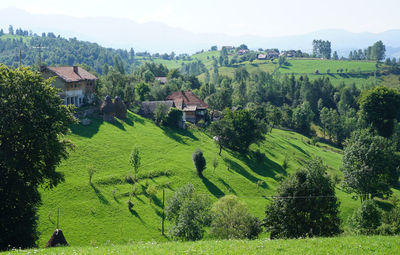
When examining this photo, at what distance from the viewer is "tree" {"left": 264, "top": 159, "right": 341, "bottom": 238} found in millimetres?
30422

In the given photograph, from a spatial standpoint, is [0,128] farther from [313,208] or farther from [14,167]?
[313,208]

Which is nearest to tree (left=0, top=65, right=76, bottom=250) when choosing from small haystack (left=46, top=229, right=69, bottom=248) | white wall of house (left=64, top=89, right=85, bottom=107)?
small haystack (left=46, top=229, right=69, bottom=248)

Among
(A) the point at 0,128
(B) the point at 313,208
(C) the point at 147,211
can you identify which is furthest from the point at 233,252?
(C) the point at 147,211

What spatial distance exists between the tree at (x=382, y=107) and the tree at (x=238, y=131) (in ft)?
89.9

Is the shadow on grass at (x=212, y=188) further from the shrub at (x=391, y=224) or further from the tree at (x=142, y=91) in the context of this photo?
the tree at (x=142, y=91)

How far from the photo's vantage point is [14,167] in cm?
2461

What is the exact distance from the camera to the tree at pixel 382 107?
77.0 m

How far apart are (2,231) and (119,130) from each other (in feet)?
139

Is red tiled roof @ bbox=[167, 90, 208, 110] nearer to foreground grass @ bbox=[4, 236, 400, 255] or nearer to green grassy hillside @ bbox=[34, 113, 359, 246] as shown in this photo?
green grassy hillside @ bbox=[34, 113, 359, 246]

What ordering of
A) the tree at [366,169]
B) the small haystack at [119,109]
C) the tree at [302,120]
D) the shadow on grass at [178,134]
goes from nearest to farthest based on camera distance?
the tree at [366,169] < the shadow on grass at [178,134] < the small haystack at [119,109] < the tree at [302,120]

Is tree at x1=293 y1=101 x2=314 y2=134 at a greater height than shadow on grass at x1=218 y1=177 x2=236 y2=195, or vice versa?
tree at x1=293 y1=101 x2=314 y2=134

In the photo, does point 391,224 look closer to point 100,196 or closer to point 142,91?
point 100,196

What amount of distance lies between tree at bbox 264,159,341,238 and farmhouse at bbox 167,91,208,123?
52.9 metres

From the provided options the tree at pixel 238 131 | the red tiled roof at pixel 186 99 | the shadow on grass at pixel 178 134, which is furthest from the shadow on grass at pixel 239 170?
the red tiled roof at pixel 186 99
